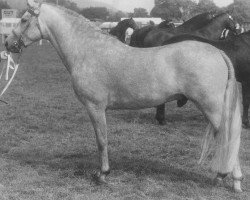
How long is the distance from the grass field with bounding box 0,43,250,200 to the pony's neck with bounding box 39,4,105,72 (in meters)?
1.51

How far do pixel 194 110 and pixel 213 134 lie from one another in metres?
5.47

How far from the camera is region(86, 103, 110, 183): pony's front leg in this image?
5.13 m

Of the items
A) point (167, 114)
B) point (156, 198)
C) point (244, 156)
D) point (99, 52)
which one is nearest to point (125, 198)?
point (156, 198)

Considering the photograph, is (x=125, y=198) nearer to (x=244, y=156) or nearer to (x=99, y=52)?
(x=99, y=52)

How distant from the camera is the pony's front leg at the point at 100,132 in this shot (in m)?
5.13

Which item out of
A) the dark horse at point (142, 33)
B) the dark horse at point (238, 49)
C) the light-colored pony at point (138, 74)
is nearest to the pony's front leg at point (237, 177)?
the light-colored pony at point (138, 74)

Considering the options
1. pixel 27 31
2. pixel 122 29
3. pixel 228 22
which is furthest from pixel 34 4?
pixel 122 29

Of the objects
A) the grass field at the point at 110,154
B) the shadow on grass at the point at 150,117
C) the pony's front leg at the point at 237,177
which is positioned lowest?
the shadow on grass at the point at 150,117

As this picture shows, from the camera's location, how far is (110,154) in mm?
6613

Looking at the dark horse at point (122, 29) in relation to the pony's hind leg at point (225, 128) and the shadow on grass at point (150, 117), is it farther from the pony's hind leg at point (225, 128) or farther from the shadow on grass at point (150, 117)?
the pony's hind leg at point (225, 128)

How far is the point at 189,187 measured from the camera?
203 inches

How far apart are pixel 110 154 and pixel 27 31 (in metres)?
2.34

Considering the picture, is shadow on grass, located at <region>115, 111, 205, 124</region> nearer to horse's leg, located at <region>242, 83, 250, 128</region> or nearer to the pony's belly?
horse's leg, located at <region>242, 83, 250, 128</region>

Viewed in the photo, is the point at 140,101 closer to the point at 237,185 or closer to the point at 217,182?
the point at 217,182
